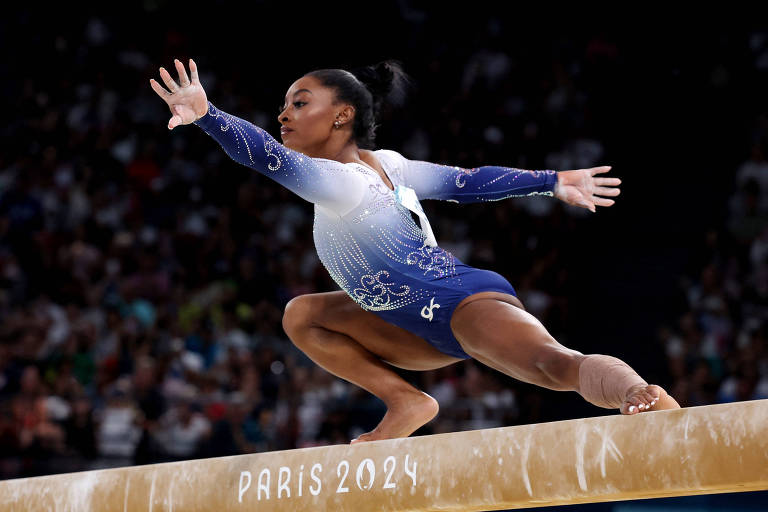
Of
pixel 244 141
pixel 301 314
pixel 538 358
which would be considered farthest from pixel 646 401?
pixel 301 314

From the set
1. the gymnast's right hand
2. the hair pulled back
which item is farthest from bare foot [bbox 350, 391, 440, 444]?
the gymnast's right hand

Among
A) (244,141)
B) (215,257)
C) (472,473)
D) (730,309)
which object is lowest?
(472,473)

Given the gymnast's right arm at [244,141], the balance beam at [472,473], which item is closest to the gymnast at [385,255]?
the gymnast's right arm at [244,141]

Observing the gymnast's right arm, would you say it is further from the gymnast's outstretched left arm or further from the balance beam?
the balance beam

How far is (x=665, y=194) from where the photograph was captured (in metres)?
8.96

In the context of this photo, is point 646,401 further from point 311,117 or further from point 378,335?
point 311,117

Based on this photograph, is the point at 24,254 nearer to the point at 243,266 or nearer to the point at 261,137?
the point at 243,266

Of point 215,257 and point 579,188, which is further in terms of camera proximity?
point 215,257

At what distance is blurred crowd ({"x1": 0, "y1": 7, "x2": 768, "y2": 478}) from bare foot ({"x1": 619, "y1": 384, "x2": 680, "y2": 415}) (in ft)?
15.1

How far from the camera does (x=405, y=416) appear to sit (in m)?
3.43

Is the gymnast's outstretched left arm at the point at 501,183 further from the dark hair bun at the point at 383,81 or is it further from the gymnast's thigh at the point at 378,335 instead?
the gymnast's thigh at the point at 378,335

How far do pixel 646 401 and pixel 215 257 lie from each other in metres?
6.76

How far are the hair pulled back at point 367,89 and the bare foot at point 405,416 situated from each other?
3.04ft

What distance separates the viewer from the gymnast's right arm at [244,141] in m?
2.90
